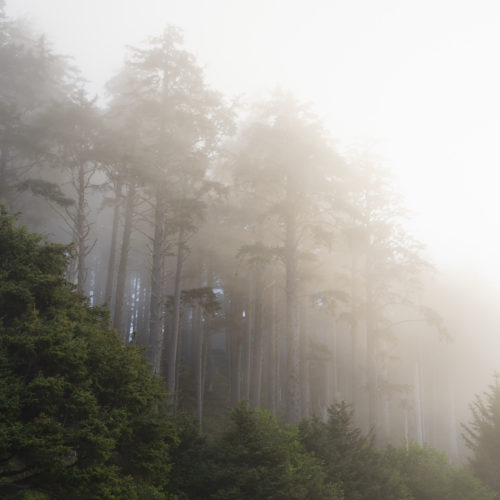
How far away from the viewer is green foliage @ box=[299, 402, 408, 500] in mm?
10086

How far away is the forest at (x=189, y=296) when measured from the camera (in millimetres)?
6883

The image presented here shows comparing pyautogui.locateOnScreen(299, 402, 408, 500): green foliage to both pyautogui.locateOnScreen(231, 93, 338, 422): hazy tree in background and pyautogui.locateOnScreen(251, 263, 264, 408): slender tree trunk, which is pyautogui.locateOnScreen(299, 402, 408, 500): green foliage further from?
pyautogui.locateOnScreen(251, 263, 264, 408): slender tree trunk

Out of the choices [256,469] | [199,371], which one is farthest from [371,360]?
[256,469]

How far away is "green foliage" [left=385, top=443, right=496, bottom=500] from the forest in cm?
7

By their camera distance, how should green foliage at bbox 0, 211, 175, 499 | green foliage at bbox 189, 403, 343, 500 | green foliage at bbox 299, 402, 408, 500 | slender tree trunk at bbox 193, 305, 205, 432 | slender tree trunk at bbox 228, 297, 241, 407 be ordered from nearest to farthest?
1. green foliage at bbox 0, 211, 175, 499
2. green foliage at bbox 189, 403, 343, 500
3. green foliage at bbox 299, 402, 408, 500
4. slender tree trunk at bbox 193, 305, 205, 432
5. slender tree trunk at bbox 228, 297, 241, 407

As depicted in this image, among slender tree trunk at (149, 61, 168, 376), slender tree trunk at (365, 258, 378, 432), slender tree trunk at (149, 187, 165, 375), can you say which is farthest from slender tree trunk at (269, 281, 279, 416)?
slender tree trunk at (149, 187, 165, 375)

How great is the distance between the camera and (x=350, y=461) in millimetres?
10500

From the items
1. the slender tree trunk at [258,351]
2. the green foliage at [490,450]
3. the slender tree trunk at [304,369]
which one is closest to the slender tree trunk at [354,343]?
the slender tree trunk at [304,369]

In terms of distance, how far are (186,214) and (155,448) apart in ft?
35.4

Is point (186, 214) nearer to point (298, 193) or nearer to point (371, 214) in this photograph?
point (298, 193)

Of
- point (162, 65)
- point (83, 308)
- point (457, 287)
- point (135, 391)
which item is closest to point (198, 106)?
point (162, 65)

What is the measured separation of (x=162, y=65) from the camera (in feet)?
60.2

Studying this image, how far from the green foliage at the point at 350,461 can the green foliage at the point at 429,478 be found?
104 centimetres

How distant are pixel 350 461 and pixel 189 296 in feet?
34.5
